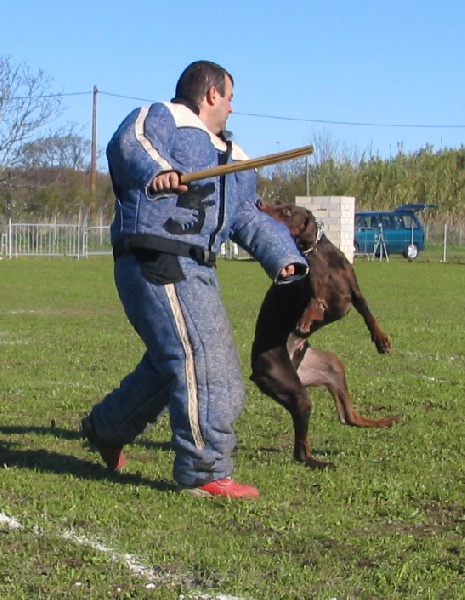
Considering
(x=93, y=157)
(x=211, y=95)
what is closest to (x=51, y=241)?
(x=93, y=157)

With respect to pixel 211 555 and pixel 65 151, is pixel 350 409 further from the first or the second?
pixel 65 151

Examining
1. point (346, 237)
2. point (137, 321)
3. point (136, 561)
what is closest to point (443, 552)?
point (136, 561)

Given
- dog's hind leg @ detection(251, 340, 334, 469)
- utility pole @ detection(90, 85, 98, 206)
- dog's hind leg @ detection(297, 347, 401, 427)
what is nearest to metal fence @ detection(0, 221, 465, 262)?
utility pole @ detection(90, 85, 98, 206)

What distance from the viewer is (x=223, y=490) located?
15.6 ft

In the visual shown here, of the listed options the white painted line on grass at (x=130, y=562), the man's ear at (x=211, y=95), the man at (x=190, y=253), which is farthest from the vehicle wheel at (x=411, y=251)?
the white painted line on grass at (x=130, y=562)

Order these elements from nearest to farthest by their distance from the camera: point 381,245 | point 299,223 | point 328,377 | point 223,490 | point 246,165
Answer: point 246,165
point 223,490
point 299,223
point 328,377
point 381,245

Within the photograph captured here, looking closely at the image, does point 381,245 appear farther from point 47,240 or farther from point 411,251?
point 47,240

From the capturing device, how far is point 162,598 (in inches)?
133

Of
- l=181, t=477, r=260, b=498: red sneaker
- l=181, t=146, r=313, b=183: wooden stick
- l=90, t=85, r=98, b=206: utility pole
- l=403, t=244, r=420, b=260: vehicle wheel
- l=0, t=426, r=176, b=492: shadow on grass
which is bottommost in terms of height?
l=0, t=426, r=176, b=492: shadow on grass

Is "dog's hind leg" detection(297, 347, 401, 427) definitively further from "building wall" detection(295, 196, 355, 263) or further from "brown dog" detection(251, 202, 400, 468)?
"building wall" detection(295, 196, 355, 263)

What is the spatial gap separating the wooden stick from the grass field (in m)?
1.43

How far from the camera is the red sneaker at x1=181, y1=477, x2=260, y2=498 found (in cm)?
477

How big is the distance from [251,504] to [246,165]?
1480mm

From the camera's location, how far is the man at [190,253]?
4598mm
